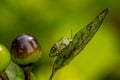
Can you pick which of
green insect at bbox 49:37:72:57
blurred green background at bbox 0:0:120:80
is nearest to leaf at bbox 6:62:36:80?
green insect at bbox 49:37:72:57

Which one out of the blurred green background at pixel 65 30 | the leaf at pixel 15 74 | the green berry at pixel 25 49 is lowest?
the blurred green background at pixel 65 30

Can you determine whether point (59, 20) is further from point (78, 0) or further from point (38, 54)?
point (38, 54)

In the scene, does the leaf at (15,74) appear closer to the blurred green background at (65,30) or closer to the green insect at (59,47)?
the green insect at (59,47)

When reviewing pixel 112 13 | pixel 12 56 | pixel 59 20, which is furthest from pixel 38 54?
pixel 112 13

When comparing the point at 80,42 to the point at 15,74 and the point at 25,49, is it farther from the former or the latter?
the point at 15,74

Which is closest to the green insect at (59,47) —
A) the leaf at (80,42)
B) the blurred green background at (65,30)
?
the leaf at (80,42)

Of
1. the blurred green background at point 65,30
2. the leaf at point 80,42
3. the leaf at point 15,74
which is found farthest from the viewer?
the blurred green background at point 65,30

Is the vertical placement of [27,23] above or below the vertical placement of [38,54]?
below
